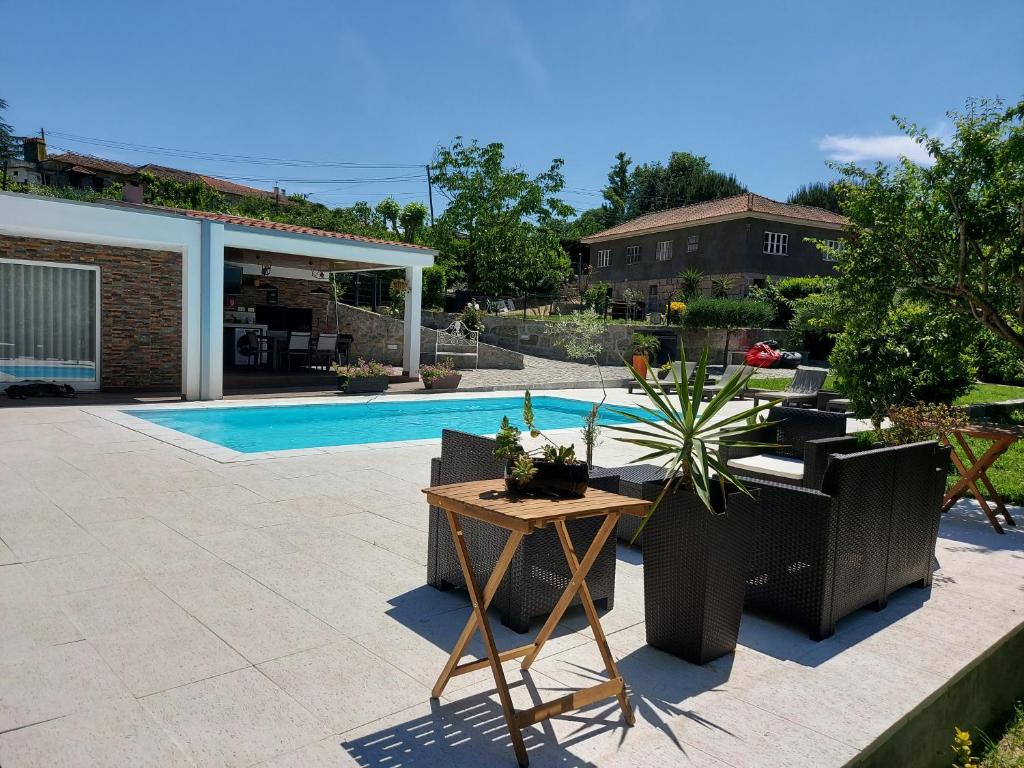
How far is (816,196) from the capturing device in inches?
1890

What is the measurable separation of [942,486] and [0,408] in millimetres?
12422

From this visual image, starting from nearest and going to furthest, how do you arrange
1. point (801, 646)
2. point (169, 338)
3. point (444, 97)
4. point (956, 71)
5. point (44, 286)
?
1. point (801, 646)
2. point (956, 71)
3. point (44, 286)
4. point (169, 338)
5. point (444, 97)

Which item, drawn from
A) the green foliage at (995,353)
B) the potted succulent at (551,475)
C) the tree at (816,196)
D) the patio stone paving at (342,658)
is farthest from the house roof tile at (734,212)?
the potted succulent at (551,475)

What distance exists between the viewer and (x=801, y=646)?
3.65 metres

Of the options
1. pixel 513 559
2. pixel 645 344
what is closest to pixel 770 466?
pixel 513 559

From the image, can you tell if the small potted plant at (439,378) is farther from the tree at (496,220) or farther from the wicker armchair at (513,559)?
the tree at (496,220)

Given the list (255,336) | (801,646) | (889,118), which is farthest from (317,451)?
(255,336)

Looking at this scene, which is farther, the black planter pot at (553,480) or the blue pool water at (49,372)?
the blue pool water at (49,372)

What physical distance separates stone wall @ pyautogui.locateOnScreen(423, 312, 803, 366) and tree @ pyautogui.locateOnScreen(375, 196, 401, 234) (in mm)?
13339

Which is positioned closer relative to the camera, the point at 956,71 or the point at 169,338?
the point at 956,71

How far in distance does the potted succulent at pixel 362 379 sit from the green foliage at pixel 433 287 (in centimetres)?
1294

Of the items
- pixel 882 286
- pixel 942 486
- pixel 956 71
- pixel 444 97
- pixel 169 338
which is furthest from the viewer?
pixel 444 97

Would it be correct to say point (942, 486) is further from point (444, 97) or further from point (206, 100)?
point (206, 100)

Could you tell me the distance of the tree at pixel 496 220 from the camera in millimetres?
33125
